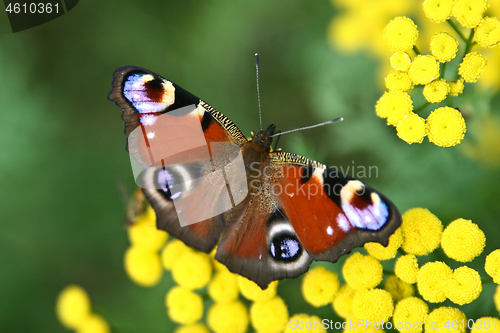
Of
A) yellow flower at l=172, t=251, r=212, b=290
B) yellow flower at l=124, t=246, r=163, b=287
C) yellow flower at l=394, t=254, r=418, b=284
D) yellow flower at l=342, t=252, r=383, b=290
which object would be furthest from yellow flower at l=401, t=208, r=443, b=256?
yellow flower at l=124, t=246, r=163, b=287

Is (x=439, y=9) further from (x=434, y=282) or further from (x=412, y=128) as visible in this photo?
(x=434, y=282)

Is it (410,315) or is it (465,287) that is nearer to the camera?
(465,287)

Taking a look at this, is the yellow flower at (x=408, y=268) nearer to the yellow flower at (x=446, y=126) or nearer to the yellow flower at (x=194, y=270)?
the yellow flower at (x=446, y=126)

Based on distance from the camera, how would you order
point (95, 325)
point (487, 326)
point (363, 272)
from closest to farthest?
point (487, 326), point (363, 272), point (95, 325)

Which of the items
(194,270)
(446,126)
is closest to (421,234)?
(446,126)

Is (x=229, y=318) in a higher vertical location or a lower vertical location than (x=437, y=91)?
lower

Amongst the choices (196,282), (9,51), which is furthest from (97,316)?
(9,51)

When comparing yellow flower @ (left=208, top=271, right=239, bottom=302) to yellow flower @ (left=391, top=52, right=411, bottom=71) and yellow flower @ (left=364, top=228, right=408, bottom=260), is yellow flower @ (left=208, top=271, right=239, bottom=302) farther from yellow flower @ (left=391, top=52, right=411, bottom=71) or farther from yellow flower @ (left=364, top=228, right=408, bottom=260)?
yellow flower @ (left=391, top=52, right=411, bottom=71)
